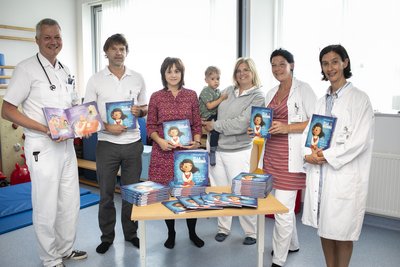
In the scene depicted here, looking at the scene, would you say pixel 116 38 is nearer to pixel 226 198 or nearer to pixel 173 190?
pixel 173 190

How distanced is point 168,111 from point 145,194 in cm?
90

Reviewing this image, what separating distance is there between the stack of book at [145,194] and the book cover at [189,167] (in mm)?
117

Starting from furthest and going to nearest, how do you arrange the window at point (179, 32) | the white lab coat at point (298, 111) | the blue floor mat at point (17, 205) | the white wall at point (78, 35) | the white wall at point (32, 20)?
the white wall at point (32, 20) → the window at point (179, 32) → the blue floor mat at point (17, 205) → the white wall at point (78, 35) → the white lab coat at point (298, 111)

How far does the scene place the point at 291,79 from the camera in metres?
2.75

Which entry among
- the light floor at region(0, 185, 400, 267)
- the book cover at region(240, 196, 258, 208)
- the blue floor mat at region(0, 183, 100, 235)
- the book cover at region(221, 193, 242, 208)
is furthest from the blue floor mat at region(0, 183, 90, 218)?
the book cover at region(240, 196, 258, 208)

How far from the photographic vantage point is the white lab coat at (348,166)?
214 cm

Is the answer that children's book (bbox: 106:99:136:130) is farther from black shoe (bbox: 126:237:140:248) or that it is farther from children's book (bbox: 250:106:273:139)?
black shoe (bbox: 126:237:140:248)

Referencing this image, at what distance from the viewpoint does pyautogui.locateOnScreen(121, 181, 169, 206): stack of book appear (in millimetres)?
2123

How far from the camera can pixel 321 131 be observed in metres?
2.21

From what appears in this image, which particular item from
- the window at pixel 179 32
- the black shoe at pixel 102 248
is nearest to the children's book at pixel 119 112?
the black shoe at pixel 102 248

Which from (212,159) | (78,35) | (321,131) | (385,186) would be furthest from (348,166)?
(78,35)

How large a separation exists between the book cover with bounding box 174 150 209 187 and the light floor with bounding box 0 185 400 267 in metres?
0.97

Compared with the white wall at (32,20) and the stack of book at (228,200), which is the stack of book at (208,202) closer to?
the stack of book at (228,200)

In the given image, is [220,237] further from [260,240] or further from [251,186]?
[251,186]
